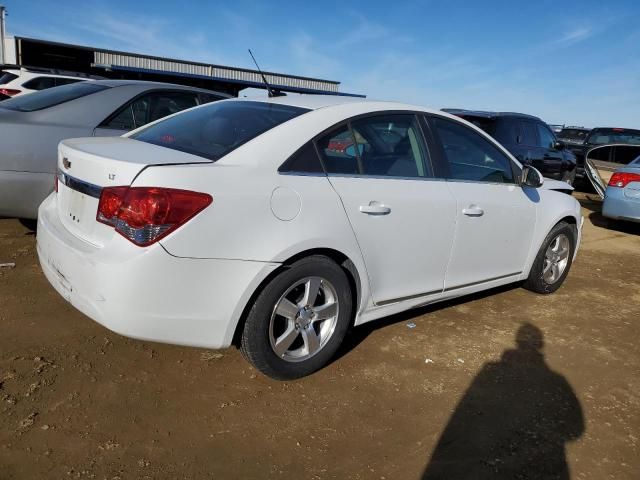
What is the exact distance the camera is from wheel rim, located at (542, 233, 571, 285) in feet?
15.5

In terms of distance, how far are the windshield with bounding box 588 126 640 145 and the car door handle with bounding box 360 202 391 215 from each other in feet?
38.3

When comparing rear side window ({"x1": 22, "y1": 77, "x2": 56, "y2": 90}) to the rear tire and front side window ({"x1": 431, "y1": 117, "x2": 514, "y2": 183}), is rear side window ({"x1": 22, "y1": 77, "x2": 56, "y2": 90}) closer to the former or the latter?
front side window ({"x1": 431, "y1": 117, "x2": 514, "y2": 183})

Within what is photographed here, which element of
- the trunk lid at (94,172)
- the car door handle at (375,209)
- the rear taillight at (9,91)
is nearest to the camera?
the trunk lid at (94,172)

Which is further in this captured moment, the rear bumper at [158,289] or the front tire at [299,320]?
the front tire at [299,320]

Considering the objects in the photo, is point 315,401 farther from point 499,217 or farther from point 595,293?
point 595,293

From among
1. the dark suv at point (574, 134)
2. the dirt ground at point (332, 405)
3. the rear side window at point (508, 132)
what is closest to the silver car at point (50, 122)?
the dirt ground at point (332, 405)

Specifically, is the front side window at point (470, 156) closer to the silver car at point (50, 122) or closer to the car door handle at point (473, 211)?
the car door handle at point (473, 211)

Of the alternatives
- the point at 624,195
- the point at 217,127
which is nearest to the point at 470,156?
the point at 217,127

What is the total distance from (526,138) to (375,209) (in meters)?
6.97

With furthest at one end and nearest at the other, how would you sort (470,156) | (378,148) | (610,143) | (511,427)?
(610,143)
(470,156)
(378,148)
(511,427)

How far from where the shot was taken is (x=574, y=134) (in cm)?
1711

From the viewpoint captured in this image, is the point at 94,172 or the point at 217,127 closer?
the point at 94,172

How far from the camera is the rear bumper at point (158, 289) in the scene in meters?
2.39

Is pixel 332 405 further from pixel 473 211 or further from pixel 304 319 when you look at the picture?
pixel 473 211
